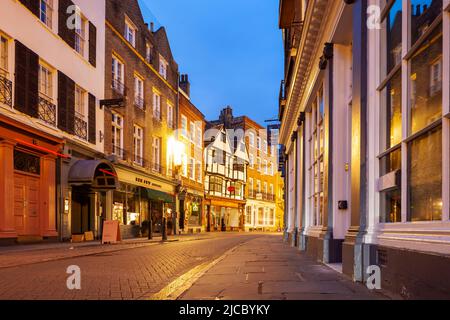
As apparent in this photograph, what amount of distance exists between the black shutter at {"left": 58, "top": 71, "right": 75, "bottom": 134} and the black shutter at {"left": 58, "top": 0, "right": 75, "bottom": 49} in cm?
168

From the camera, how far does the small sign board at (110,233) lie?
18.3 metres

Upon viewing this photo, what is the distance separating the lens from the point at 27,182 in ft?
53.8

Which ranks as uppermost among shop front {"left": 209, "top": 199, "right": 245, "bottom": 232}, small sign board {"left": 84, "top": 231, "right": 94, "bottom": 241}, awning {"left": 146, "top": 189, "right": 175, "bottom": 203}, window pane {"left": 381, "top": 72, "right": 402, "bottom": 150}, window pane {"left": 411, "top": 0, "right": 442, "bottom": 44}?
window pane {"left": 411, "top": 0, "right": 442, "bottom": 44}

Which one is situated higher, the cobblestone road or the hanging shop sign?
the hanging shop sign

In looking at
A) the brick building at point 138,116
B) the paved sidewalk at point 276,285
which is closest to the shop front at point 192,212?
the brick building at point 138,116

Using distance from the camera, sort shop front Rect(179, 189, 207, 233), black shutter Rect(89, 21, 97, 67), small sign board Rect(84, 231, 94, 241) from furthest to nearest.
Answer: shop front Rect(179, 189, 207, 233) → black shutter Rect(89, 21, 97, 67) → small sign board Rect(84, 231, 94, 241)

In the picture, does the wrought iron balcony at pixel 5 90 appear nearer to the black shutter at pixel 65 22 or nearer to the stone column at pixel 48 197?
the stone column at pixel 48 197

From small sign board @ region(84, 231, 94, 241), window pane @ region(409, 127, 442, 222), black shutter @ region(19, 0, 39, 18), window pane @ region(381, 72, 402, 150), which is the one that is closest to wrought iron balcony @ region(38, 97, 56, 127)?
black shutter @ region(19, 0, 39, 18)

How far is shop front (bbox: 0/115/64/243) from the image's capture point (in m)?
14.7

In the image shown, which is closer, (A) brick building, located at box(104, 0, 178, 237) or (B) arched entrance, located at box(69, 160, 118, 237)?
(B) arched entrance, located at box(69, 160, 118, 237)

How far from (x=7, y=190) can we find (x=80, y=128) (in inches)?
231

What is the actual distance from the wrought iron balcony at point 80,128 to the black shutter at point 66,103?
0.44 m

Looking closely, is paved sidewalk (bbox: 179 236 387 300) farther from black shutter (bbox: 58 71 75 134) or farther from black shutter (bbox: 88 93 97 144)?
black shutter (bbox: 88 93 97 144)

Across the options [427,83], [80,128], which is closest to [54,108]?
[80,128]
